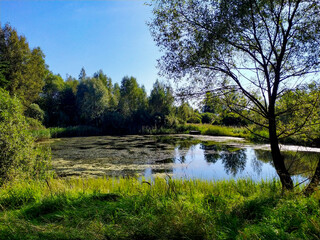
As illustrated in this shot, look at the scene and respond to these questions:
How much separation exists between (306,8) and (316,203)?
3887 mm

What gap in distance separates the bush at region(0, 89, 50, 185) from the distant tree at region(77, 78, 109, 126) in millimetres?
28985

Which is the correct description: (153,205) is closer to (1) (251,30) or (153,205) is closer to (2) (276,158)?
(2) (276,158)

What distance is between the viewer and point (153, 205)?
348cm

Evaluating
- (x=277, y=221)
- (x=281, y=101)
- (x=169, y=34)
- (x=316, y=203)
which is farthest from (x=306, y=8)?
(x=277, y=221)

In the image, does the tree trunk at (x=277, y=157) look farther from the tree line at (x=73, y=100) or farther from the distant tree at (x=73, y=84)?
the distant tree at (x=73, y=84)

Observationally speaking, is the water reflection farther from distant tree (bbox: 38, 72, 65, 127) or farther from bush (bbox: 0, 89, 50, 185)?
distant tree (bbox: 38, 72, 65, 127)

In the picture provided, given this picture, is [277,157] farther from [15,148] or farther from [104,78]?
[104,78]

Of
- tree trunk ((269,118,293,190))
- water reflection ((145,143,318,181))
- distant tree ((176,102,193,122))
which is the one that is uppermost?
distant tree ((176,102,193,122))

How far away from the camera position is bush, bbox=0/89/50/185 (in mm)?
5758

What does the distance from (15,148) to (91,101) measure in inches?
1237

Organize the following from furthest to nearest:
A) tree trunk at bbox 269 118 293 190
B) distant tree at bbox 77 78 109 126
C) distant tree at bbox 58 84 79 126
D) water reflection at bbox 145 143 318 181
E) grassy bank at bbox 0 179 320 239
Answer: distant tree at bbox 58 84 79 126 < distant tree at bbox 77 78 109 126 < water reflection at bbox 145 143 318 181 < tree trunk at bbox 269 118 293 190 < grassy bank at bbox 0 179 320 239

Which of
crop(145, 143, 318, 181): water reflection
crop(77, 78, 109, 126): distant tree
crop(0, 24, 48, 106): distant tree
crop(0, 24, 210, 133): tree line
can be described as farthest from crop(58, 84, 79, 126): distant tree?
crop(145, 143, 318, 181): water reflection

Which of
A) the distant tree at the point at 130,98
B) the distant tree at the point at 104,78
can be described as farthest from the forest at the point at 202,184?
the distant tree at the point at 104,78

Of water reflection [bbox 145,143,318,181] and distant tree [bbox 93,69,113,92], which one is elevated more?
distant tree [bbox 93,69,113,92]
